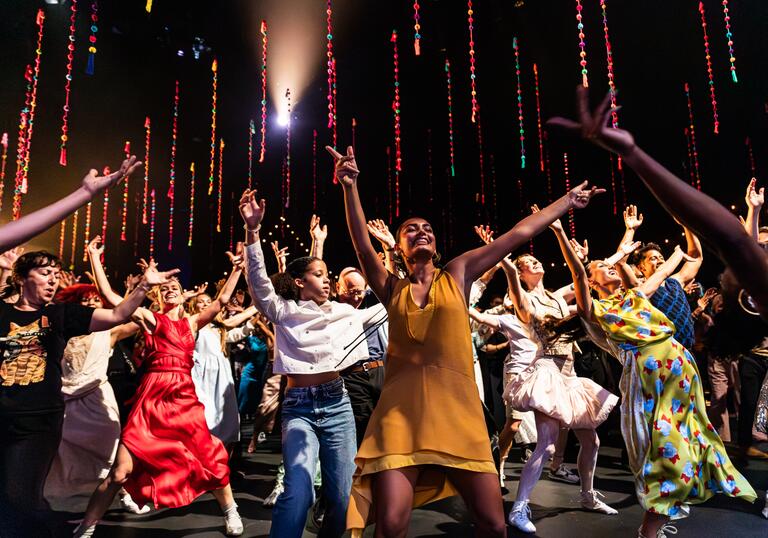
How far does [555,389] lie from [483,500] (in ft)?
8.91

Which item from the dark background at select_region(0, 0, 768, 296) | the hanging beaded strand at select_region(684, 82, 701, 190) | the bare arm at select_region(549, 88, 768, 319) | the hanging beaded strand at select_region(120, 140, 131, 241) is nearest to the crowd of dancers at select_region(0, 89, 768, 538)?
the bare arm at select_region(549, 88, 768, 319)

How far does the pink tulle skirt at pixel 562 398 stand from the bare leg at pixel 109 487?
10.3 ft

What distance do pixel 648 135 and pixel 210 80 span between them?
7.84m

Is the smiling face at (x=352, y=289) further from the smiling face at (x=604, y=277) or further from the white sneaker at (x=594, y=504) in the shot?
the white sneaker at (x=594, y=504)

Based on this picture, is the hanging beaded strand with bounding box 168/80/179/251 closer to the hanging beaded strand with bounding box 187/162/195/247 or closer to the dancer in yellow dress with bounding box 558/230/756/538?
the hanging beaded strand with bounding box 187/162/195/247

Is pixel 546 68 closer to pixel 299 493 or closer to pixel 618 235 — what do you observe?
pixel 618 235

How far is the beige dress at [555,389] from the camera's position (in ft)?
14.6

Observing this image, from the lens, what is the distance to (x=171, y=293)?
4.79 metres

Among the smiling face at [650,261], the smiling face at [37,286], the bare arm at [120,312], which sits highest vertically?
the smiling face at [650,261]

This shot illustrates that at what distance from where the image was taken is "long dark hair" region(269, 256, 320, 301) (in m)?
3.44

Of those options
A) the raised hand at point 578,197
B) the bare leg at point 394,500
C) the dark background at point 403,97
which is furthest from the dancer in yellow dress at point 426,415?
the dark background at point 403,97

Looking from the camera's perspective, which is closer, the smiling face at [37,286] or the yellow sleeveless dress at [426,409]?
the yellow sleeveless dress at [426,409]

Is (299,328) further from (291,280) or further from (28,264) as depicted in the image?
(28,264)

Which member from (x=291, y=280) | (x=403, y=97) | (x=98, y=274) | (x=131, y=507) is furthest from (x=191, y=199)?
(x=291, y=280)
